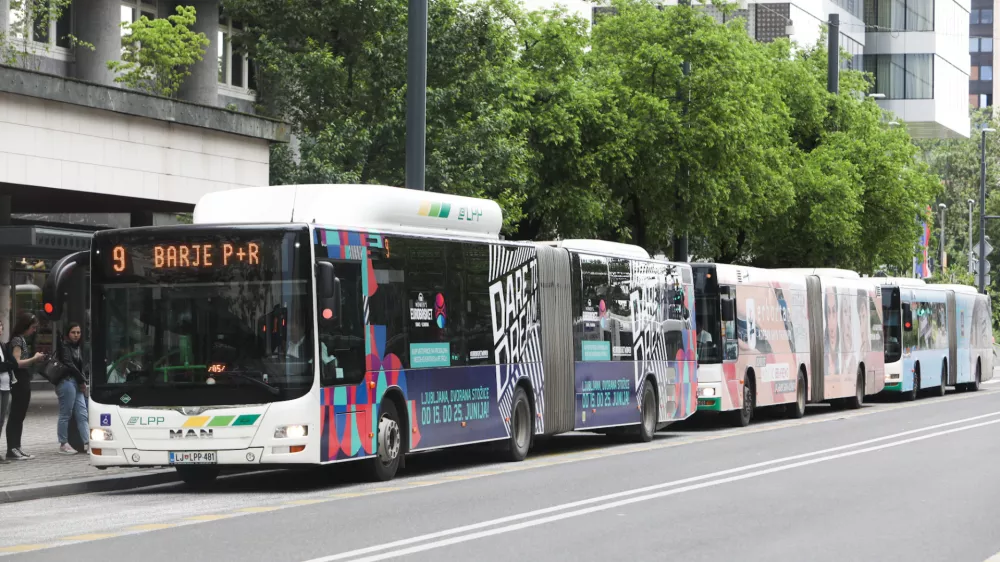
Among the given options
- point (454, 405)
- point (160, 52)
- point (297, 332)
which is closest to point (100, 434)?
point (297, 332)

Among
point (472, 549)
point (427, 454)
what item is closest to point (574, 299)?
point (427, 454)

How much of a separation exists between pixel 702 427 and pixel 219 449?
15.4 meters

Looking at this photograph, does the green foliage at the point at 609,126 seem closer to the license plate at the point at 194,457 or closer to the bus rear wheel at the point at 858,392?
the bus rear wheel at the point at 858,392

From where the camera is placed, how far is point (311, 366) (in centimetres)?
1591

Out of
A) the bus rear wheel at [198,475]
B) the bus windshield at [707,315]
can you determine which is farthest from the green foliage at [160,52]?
the bus rear wheel at [198,475]

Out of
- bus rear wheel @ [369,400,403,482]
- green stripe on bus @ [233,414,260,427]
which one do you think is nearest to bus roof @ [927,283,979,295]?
bus rear wheel @ [369,400,403,482]

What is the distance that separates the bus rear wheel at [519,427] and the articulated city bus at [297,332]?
22 centimetres

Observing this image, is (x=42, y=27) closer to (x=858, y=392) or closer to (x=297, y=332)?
(x=858, y=392)

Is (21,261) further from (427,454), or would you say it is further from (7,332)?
(427,454)

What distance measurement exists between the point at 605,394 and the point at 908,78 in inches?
2712

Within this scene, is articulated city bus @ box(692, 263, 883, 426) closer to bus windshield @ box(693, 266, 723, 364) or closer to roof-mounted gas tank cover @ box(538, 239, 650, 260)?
bus windshield @ box(693, 266, 723, 364)

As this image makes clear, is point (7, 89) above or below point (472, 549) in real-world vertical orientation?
above

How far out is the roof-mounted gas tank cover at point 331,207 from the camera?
55.0ft

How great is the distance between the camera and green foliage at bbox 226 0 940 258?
96.8 ft
